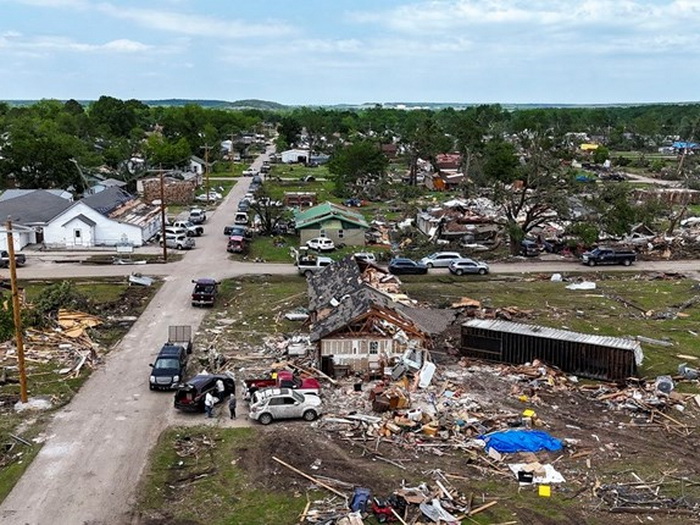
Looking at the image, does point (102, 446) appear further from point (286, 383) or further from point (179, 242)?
point (179, 242)

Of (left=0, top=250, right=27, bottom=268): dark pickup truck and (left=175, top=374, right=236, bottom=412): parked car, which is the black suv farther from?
(left=0, top=250, right=27, bottom=268): dark pickup truck

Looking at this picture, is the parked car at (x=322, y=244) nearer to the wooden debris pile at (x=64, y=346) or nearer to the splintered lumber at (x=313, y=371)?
the wooden debris pile at (x=64, y=346)

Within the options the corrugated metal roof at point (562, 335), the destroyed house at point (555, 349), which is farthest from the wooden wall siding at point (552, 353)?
the corrugated metal roof at point (562, 335)

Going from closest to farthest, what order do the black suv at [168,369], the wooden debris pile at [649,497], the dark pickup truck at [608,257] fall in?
the wooden debris pile at [649,497] → the black suv at [168,369] → the dark pickup truck at [608,257]

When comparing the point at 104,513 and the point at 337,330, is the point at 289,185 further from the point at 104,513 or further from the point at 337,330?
the point at 104,513

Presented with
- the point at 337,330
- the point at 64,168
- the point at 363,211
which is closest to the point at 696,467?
the point at 337,330

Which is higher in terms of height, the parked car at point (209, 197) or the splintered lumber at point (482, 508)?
the parked car at point (209, 197)

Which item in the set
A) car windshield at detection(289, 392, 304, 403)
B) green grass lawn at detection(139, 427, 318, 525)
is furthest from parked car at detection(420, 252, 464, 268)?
green grass lawn at detection(139, 427, 318, 525)
